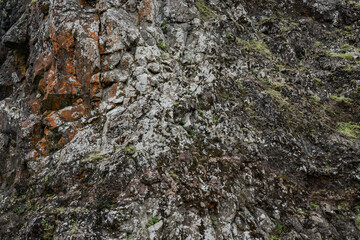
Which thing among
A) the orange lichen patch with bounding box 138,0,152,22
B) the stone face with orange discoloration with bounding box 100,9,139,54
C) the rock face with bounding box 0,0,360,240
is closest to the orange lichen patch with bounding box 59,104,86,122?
the rock face with bounding box 0,0,360,240

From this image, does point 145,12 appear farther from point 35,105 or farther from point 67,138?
point 67,138

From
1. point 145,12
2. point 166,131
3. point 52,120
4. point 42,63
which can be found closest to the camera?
point 166,131

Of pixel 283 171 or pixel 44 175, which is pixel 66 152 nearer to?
pixel 44 175

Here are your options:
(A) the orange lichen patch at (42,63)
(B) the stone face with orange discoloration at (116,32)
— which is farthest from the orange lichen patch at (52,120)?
(B) the stone face with orange discoloration at (116,32)

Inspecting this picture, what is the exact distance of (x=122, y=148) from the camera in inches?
325

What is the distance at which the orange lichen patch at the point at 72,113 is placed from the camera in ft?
30.6

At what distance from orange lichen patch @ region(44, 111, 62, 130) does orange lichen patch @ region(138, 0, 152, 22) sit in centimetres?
536

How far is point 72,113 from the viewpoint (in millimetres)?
9344

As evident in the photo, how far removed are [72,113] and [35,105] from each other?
203cm

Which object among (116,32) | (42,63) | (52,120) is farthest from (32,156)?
(116,32)

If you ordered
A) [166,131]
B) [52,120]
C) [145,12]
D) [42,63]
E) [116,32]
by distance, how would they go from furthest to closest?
[145,12] < [42,63] < [116,32] < [52,120] < [166,131]

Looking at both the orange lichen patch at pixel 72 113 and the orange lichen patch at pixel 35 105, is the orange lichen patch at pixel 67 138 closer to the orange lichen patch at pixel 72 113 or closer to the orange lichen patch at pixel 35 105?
the orange lichen patch at pixel 72 113

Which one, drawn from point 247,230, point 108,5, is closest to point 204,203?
point 247,230

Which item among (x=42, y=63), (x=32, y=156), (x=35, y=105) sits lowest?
(x=32, y=156)
